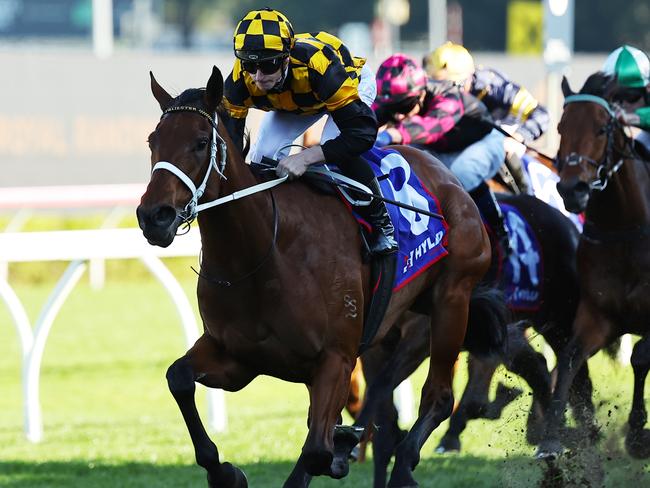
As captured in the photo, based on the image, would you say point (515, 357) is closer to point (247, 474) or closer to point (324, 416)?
point (247, 474)

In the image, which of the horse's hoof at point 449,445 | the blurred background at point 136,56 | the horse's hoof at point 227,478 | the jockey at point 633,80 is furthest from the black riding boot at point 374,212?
the blurred background at point 136,56

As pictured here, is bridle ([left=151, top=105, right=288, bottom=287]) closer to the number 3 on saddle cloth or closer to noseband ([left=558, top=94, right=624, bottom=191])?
the number 3 on saddle cloth

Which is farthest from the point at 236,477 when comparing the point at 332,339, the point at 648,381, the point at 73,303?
the point at 73,303

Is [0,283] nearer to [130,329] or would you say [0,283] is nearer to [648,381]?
[648,381]

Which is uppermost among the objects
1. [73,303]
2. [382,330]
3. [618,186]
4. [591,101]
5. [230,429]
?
[591,101]

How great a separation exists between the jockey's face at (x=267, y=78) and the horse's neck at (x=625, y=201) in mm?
1733

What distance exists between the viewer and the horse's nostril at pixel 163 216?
3.42m

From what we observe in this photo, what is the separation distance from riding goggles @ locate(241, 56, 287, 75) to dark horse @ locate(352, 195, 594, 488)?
1.52 meters

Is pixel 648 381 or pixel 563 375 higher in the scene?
pixel 563 375

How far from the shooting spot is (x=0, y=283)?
640 centimetres

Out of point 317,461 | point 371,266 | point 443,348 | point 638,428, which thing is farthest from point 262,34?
point 638,428

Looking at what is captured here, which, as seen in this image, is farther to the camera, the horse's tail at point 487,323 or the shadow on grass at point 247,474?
the shadow on grass at point 247,474

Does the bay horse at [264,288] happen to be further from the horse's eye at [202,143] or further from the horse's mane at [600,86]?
the horse's mane at [600,86]

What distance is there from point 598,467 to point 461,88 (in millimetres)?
2001
